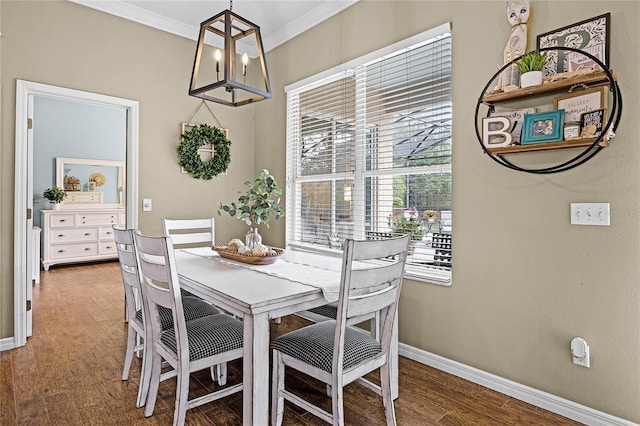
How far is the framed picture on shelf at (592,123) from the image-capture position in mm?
1724

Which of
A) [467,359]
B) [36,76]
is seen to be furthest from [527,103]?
[36,76]

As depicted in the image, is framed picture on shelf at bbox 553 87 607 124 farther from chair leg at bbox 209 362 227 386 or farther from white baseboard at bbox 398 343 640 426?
chair leg at bbox 209 362 227 386

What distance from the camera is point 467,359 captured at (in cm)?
235

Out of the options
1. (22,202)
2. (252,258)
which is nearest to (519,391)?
(252,258)

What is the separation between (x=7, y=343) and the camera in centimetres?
274

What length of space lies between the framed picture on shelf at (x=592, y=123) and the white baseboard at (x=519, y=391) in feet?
4.45

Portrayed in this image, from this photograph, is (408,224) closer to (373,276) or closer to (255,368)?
(373,276)

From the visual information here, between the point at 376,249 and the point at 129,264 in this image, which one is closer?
the point at 376,249

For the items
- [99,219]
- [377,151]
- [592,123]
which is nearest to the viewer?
[592,123]

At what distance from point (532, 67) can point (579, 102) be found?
0.29 m

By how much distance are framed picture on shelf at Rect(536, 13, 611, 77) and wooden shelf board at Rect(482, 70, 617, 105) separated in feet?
0.21

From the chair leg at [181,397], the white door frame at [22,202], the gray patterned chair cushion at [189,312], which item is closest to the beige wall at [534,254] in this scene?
the gray patterned chair cushion at [189,312]

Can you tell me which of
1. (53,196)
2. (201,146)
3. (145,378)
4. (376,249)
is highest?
(201,146)

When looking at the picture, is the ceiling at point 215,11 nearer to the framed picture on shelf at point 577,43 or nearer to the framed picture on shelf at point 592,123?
the framed picture on shelf at point 577,43
